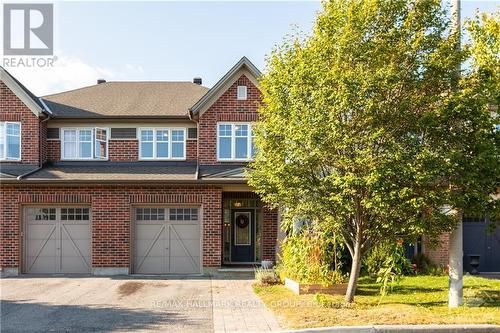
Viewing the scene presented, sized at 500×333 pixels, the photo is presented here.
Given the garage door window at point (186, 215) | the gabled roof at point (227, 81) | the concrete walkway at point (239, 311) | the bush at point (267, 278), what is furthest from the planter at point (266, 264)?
the gabled roof at point (227, 81)

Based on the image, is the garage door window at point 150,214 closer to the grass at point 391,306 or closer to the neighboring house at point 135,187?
the neighboring house at point 135,187

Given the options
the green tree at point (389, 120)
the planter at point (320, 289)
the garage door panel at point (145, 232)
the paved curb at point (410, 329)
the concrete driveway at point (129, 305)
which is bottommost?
the concrete driveway at point (129, 305)

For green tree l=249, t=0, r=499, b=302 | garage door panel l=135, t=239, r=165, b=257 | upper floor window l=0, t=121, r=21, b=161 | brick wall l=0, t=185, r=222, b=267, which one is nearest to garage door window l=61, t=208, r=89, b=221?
brick wall l=0, t=185, r=222, b=267

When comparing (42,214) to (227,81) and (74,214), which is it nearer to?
(74,214)

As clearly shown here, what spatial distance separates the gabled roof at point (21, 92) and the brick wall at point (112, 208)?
307 centimetres

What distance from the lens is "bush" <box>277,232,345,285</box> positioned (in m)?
14.5

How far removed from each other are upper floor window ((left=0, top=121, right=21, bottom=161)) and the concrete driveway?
195 inches

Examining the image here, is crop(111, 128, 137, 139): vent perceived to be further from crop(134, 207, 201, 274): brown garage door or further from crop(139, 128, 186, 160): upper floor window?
crop(134, 207, 201, 274): brown garage door

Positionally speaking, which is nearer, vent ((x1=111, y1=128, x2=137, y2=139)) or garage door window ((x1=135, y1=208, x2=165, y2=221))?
garage door window ((x1=135, y1=208, x2=165, y2=221))

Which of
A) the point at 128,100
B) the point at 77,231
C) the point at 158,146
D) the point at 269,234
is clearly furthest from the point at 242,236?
the point at 128,100

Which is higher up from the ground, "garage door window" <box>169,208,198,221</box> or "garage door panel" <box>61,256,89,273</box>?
"garage door window" <box>169,208,198,221</box>

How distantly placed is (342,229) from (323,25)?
193 inches

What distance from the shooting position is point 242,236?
70.8ft

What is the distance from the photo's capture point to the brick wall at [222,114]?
20.0m
